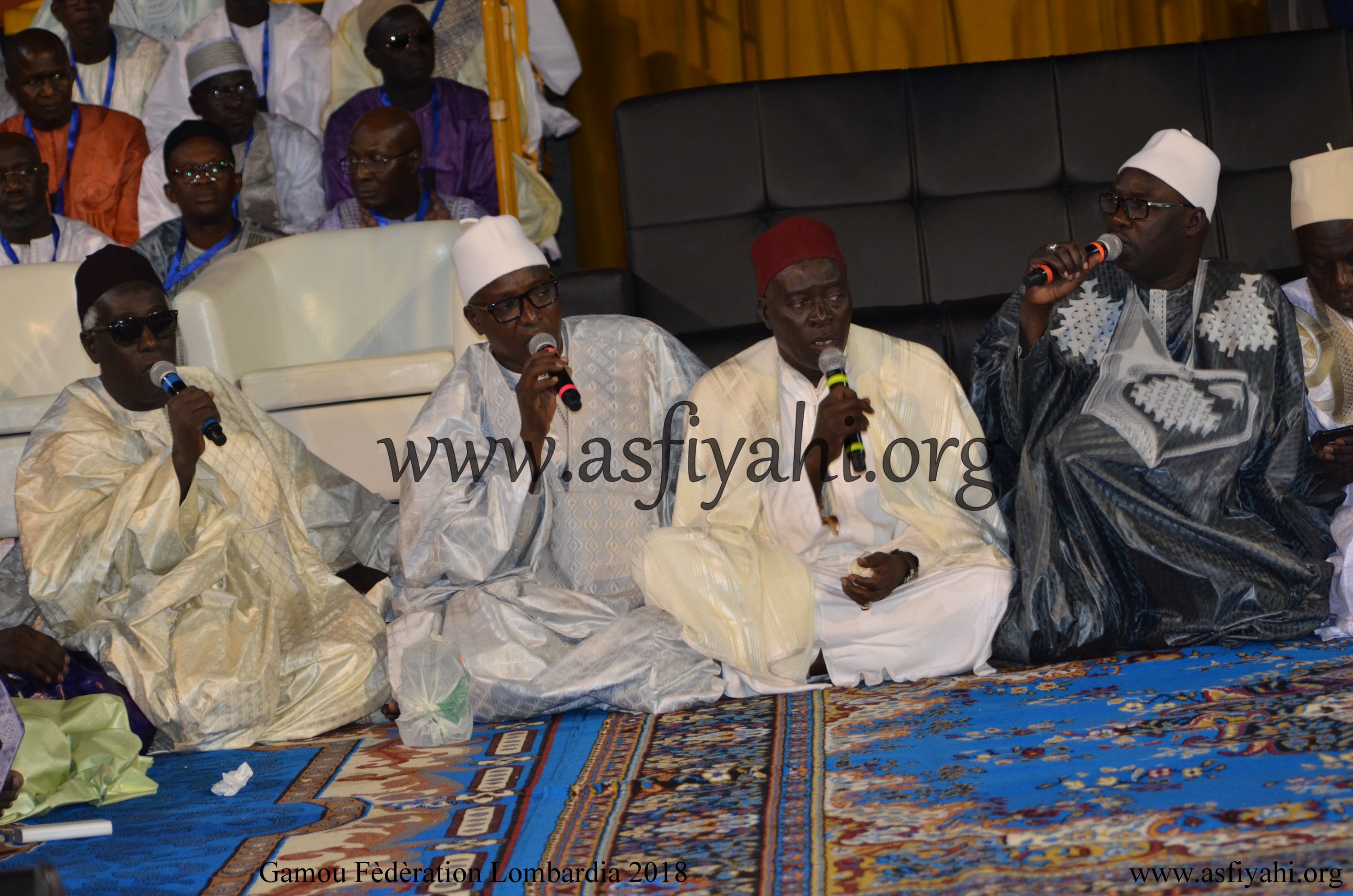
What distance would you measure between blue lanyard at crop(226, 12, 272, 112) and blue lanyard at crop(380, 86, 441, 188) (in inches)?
26.2

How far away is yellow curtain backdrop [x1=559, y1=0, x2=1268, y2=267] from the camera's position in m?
6.73

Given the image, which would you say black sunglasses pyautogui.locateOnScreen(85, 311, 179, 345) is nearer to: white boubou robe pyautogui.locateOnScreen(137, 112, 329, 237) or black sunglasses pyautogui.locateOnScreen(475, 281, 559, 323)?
black sunglasses pyautogui.locateOnScreen(475, 281, 559, 323)

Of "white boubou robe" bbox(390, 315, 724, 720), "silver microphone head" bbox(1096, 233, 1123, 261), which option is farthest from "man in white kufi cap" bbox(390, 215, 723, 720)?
"silver microphone head" bbox(1096, 233, 1123, 261)

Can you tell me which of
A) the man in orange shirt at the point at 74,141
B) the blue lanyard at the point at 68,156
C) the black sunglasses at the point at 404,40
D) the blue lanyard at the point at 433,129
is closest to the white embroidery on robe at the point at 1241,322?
the blue lanyard at the point at 433,129

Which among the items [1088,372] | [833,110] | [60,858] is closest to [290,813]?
[60,858]

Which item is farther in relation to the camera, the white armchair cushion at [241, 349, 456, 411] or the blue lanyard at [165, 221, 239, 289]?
the blue lanyard at [165, 221, 239, 289]

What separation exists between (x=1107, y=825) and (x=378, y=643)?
6.87 feet

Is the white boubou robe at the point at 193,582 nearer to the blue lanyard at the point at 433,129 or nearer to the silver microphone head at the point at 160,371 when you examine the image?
the silver microphone head at the point at 160,371

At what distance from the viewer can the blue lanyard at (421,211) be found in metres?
5.68

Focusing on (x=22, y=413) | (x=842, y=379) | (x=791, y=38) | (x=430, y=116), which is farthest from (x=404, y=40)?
(x=842, y=379)

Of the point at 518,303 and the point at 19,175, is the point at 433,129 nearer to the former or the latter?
the point at 19,175

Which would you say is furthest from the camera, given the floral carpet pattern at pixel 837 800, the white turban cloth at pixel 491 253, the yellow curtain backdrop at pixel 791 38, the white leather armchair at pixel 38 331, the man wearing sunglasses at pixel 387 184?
the yellow curtain backdrop at pixel 791 38

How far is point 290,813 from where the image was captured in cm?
282

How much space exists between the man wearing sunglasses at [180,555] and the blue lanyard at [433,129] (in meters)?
2.18
